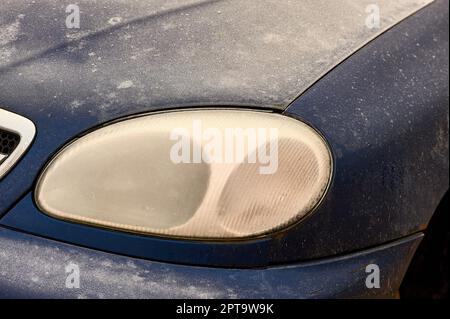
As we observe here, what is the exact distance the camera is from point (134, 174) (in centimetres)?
180

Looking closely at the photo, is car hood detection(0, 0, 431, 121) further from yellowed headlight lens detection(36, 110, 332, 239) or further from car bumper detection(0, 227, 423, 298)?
car bumper detection(0, 227, 423, 298)

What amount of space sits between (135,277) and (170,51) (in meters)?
0.62

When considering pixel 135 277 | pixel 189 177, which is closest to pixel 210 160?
pixel 189 177

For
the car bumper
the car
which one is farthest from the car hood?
the car bumper

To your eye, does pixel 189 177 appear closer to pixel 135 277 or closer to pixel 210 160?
pixel 210 160

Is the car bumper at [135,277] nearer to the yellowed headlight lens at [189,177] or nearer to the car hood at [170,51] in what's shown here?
the yellowed headlight lens at [189,177]

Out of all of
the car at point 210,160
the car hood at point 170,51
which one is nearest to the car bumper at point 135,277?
the car at point 210,160

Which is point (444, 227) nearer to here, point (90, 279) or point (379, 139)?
point (379, 139)

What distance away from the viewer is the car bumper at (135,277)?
5.79 feet

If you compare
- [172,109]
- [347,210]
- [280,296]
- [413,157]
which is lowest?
[280,296]

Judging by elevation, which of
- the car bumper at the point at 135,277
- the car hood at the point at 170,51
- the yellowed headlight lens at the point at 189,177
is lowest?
the car bumper at the point at 135,277

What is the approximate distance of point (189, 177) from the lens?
70.6 inches
